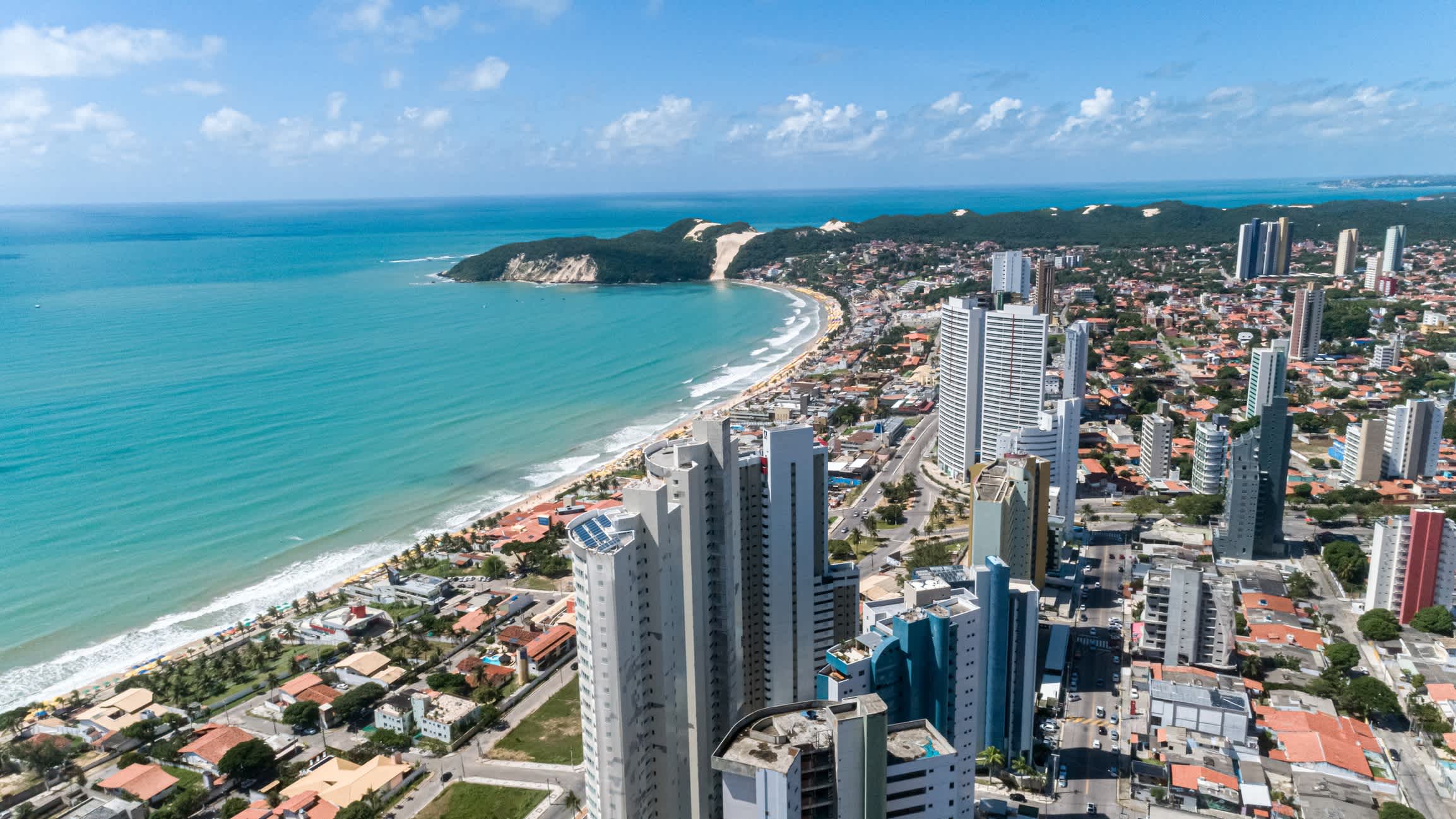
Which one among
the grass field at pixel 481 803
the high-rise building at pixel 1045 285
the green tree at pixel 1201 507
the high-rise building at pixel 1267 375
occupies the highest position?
the high-rise building at pixel 1045 285

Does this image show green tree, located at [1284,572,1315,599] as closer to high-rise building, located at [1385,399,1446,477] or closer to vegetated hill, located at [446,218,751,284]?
high-rise building, located at [1385,399,1446,477]

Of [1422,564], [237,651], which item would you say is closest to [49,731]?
[237,651]

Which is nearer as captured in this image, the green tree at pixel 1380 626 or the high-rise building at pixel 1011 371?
the green tree at pixel 1380 626

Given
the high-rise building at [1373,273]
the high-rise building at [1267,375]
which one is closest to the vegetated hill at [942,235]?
the high-rise building at [1373,273]

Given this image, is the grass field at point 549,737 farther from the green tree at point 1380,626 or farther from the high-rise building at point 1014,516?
the green tree at point 1380,626

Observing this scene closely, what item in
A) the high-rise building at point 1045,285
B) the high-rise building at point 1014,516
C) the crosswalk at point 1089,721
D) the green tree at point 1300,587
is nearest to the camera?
the crosswalk at point 1089,721

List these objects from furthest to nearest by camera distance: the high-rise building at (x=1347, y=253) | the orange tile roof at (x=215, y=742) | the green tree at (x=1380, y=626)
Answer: the high-rise building at (x=1347, y=253)
the green tree at (x=1380, y=626)
the orange tile roof at (x=215, y=742)

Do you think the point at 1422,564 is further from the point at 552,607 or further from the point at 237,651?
the point at 237,651
